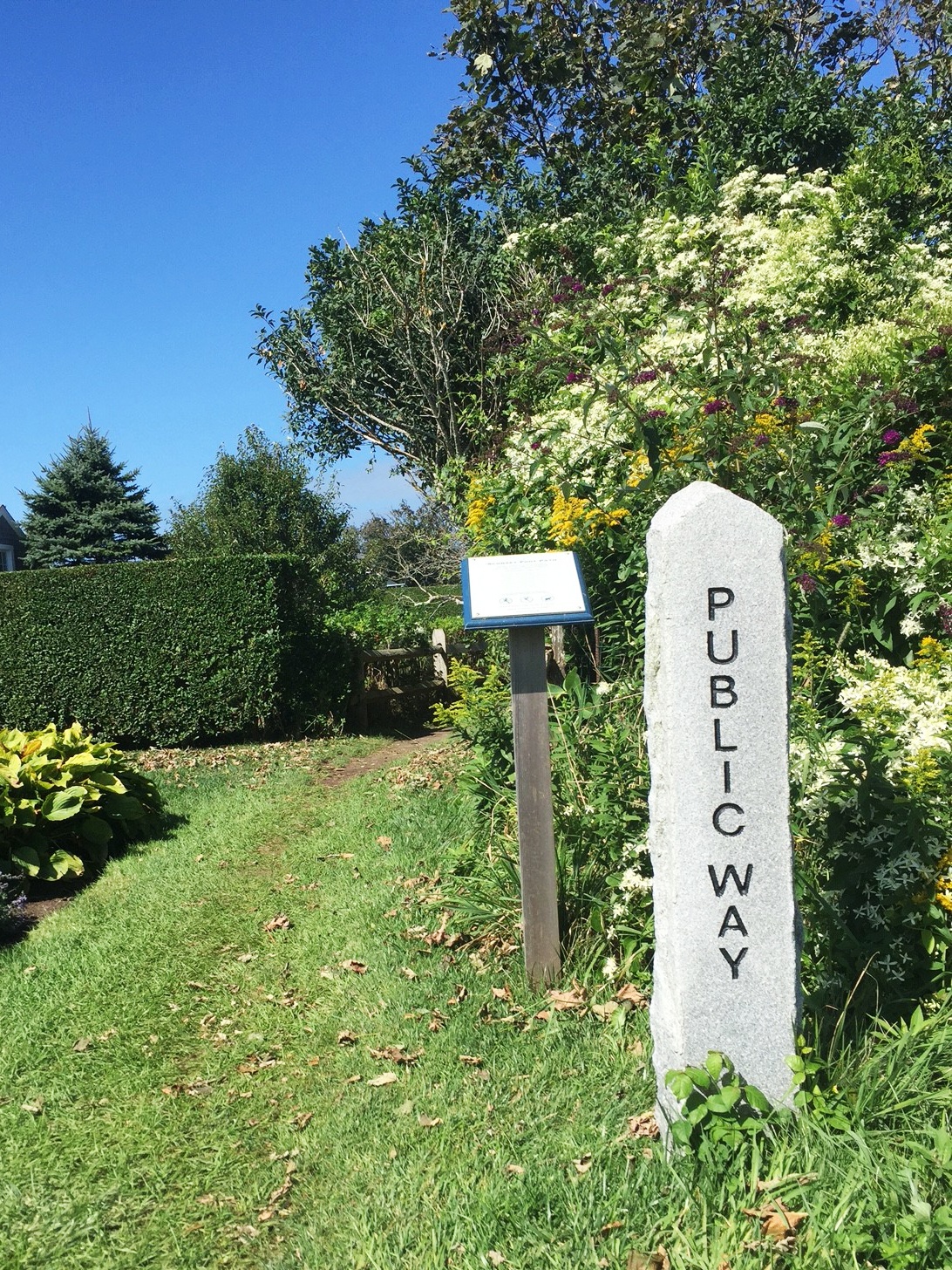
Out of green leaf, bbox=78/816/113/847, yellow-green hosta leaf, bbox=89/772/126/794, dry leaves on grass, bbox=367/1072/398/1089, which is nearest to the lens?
dry leaves on grass, bbox=367/1072/398/1089

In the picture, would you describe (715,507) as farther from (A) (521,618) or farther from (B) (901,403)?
(B) (901,403)

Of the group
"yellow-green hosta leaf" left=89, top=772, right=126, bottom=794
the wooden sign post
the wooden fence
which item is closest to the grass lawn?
the wooden sign post

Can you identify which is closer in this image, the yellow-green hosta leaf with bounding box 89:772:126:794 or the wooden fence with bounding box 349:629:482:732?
the yellow-green hosta leaf with bounding box 89:772:126:794

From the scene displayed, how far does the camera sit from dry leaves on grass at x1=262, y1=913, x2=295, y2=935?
5.30m

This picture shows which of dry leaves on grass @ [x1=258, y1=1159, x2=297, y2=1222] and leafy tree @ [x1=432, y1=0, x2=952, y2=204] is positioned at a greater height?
leafy tree @ [x1=432, y1=0, x2=952, y2=204]

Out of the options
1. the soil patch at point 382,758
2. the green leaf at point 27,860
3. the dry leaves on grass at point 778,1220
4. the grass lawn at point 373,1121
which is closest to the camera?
the dry leaves on grass at point 778,1220

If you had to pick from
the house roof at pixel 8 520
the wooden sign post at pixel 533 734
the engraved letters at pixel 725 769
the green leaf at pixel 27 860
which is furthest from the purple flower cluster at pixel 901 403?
the house roof at pixel 8 520

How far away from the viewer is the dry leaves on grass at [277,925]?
5.30 meters

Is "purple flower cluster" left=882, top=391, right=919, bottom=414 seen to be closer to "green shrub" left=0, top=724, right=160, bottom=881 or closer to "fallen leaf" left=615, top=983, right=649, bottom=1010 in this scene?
"fallen leaf" left=615, top=983, right=649, bottom=1010

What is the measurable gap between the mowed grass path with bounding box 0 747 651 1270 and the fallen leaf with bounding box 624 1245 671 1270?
0.18 feet

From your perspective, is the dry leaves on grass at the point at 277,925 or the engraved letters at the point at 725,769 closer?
the engraved letters at the point at 725,769

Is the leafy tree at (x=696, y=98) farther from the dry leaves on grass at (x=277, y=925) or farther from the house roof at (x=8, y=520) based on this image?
the house roof at (x=8, y=520)

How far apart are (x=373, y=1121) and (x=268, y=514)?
1574cm

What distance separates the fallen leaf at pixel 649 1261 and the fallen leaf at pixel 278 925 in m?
3.09
